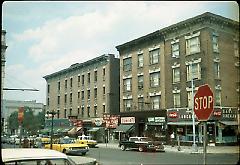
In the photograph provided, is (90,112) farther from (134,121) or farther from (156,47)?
(156,47)

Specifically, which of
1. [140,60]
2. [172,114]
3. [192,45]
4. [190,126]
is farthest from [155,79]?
[192,45]

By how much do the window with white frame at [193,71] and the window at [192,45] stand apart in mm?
1241

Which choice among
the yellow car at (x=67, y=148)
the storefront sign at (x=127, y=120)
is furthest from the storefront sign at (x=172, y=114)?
the yellow car at (x=67, y=148)

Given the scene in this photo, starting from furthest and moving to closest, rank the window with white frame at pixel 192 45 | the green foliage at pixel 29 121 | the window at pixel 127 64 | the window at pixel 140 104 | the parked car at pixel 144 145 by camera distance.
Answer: the window at pixel 127 64
the window at pixel 140 104
the window with white frame at pixel 192 45
the parked car at pixel 144 145
the green foliage at pixel 29 121

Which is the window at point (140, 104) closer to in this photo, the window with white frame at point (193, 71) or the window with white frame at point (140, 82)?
the window with white frame at point (140, 82)

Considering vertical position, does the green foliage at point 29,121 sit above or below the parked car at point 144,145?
above

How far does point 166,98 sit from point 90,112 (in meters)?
13.7

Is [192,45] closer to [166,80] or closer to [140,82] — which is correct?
[166,80]

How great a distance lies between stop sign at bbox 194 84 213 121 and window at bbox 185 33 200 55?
75.9 feet

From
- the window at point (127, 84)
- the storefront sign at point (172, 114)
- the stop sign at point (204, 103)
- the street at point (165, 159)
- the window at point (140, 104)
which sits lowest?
the street at point (165, 159)

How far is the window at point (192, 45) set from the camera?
2791 cm

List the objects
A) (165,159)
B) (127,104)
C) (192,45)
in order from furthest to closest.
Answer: (127,104) < (192,45) < (165,159)

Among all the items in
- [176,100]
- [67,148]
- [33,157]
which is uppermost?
[176,100]

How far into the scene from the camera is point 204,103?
4906 millimetres
